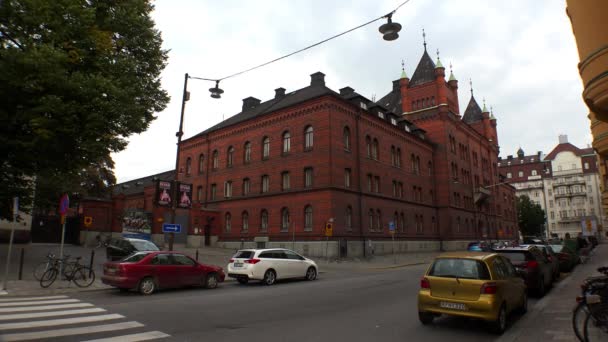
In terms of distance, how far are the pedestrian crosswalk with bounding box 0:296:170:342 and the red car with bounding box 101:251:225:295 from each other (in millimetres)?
1810

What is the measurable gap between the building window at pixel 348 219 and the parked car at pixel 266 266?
1459 cm

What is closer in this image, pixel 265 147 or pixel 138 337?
pixel 138 337

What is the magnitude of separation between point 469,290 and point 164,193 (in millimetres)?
14028

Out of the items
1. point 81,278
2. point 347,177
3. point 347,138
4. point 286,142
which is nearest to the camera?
point 81,278

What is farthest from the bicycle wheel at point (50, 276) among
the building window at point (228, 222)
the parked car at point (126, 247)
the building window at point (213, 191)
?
the building window at point (213, 191)

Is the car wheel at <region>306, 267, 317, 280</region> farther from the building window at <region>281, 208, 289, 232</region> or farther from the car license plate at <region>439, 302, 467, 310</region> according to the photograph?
the building window at <region>281, 208, 289, 232</region>

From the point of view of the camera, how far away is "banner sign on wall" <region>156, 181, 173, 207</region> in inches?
690

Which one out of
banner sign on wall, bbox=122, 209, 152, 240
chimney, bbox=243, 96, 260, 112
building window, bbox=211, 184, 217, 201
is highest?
chimney, bbox=243, 96, 260, 112

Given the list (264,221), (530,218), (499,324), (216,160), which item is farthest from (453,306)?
(530,218)

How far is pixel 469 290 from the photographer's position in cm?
741

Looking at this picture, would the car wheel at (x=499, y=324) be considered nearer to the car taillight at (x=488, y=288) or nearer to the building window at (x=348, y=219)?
the car taillight at (x=488, y=288)

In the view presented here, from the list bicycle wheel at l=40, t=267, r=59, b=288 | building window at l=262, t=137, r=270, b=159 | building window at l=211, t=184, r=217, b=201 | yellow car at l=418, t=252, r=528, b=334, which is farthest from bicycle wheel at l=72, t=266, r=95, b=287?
building window at l=211, t=184, r=217, b=201

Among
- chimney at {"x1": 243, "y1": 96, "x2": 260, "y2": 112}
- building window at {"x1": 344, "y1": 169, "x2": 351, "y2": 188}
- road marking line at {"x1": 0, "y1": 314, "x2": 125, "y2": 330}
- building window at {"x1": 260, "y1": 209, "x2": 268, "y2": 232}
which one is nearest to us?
road marking line at {"x1": 0, "y1": 314, "x2": 125, "y2": 330}

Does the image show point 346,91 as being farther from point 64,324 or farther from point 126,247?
point 64,324
